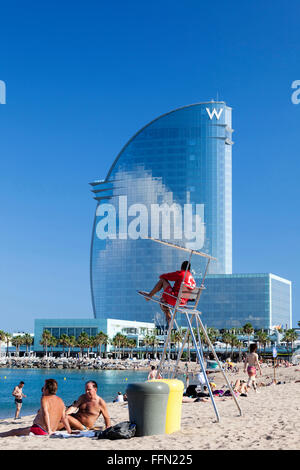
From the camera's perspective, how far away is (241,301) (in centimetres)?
16012

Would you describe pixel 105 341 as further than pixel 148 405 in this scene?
Yes

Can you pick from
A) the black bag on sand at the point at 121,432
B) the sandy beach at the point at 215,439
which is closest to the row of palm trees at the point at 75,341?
the sandy beach at the point at 215,439

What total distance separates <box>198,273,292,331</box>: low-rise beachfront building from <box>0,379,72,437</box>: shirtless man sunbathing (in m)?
148

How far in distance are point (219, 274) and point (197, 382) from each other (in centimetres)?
14010

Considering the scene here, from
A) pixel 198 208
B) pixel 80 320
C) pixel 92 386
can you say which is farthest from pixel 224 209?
pixel 92 386

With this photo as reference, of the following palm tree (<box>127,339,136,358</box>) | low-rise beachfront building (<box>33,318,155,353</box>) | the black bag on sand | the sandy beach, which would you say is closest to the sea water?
the sandy beach

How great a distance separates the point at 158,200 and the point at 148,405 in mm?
171486

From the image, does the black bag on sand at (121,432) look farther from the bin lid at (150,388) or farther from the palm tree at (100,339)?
the palm tree at (100,339)

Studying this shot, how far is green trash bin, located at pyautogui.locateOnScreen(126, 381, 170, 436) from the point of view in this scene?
996cm

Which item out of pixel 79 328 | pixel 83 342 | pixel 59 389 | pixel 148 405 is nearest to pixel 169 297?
pixel 148 405

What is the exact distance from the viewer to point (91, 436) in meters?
10.5

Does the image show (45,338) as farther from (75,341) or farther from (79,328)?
(79,328)
